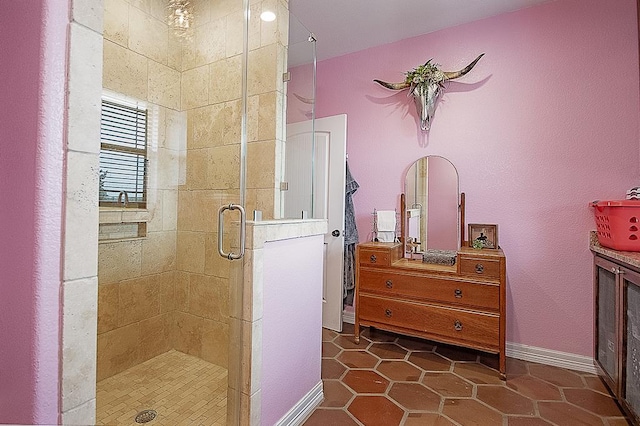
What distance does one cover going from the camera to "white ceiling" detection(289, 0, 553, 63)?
2.54m

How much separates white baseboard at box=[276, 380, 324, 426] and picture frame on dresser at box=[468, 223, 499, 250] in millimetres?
1711

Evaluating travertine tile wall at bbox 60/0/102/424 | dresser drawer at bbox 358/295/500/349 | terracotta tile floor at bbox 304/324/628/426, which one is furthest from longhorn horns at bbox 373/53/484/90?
travertine tile wall at bbox 60/0/102/424

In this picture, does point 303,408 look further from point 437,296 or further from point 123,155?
point 123,155

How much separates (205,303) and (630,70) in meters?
3.33

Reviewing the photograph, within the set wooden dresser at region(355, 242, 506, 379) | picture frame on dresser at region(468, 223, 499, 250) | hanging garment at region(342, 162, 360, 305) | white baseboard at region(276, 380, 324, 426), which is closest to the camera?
white baseboard at region(276, 380, 324, 426)

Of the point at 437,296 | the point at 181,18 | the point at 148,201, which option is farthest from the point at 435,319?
the point at 181,18

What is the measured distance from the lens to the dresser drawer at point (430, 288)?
2.32m

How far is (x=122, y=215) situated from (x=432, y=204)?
96.8 inches

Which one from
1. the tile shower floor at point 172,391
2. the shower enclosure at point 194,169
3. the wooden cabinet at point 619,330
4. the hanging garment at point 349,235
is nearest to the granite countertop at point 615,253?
the wooden cabinet at point 619,330

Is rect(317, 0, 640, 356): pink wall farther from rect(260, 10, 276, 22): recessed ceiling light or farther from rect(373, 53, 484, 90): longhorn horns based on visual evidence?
rect(260, 10, 276, 22): recessed ceiling light

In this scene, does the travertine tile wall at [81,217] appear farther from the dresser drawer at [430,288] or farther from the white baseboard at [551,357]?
the white baseboard at [551,357]

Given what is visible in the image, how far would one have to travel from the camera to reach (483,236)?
271cm

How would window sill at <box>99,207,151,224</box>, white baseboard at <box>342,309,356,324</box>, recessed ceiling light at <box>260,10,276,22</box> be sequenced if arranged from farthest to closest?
white baseboard at <box>342,309,356,324</box> → recessed ceiling light at <box>260,10,276,22</box> → window sill at <box>99,207,151,224</box>

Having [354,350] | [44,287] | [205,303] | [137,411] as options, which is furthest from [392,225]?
[44,287]
